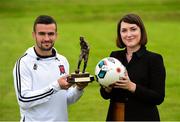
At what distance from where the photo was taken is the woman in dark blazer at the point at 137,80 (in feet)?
15.4

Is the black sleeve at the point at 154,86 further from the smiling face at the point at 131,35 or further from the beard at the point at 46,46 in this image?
the beard at the point at 46,46

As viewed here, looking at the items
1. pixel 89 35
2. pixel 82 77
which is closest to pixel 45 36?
pixel 82 77

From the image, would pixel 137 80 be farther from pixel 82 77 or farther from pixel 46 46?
pixel 46 46

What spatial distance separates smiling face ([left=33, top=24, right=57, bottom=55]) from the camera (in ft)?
16.1

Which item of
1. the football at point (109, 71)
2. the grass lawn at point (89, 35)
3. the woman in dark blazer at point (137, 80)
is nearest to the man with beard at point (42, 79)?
the football at point (109, 71)

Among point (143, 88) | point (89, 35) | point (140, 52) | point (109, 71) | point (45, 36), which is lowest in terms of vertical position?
point (89, 35)

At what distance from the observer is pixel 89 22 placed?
A: 36219 mm

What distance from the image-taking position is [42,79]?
16.3 ft

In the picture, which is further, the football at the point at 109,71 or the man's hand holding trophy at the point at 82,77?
the man's hand holding trophy at the point at 82,77

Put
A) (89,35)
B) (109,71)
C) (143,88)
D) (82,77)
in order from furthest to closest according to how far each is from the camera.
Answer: (89,35), (82,77), (109,71), (143,88)

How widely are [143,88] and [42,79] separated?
967 mm

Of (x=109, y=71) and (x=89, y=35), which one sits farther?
(x=89, y=35)

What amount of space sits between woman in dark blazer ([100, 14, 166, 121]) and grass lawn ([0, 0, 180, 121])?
19.3 feet

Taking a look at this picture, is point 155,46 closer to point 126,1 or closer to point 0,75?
point 0,75
